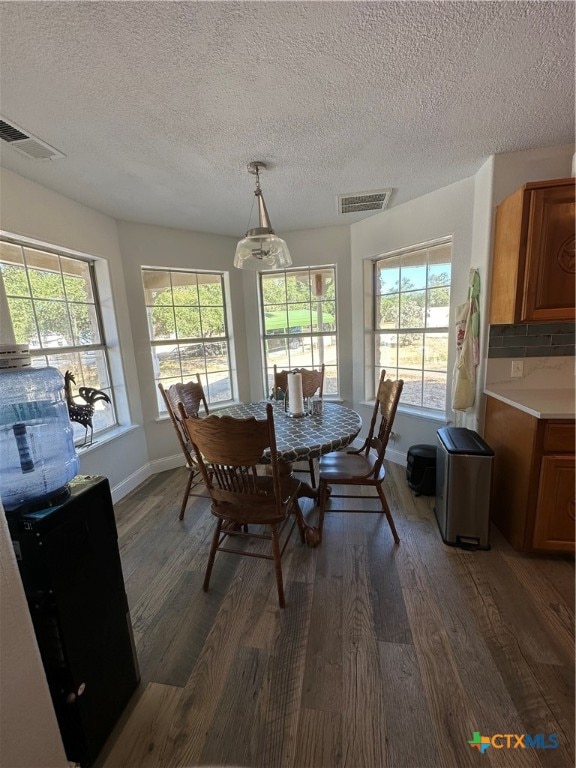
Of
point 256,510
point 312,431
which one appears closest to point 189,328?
point 312,431

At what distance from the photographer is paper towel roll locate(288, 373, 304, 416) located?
7.07 ft

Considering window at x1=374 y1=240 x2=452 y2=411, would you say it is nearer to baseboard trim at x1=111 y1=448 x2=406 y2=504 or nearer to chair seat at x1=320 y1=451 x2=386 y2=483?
baseboard trim at x1=111 y1=448 x2=406 y2=504

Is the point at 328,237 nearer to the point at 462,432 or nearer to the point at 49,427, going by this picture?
the point at 462,432

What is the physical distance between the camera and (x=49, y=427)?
45.3 inches

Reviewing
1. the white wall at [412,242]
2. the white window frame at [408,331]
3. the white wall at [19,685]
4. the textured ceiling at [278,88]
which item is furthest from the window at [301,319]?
the white wall at [19,685]

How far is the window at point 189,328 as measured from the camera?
3.15 meters

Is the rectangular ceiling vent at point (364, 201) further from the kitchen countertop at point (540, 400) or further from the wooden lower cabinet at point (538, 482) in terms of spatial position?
the wooden lower cabinet at point (538, 482)

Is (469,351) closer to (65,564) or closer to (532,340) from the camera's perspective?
(532,340)

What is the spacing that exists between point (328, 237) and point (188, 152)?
1811 millimetres

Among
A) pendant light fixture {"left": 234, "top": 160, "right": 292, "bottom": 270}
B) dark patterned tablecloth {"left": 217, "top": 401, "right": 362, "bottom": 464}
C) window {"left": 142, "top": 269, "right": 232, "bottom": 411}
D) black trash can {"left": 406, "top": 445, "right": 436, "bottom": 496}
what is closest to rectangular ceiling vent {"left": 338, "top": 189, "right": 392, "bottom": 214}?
pendant light fixture {"left": 234, "top": 160, "right": 292, "bottom": 270}

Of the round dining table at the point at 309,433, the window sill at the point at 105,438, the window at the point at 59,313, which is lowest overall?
the window sill at the point at 105,438

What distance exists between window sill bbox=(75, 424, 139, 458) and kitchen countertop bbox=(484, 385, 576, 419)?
118 inches

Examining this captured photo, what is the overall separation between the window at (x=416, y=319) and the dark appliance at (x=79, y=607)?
272cm

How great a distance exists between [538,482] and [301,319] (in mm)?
2544
